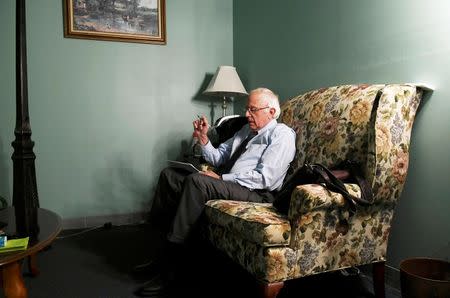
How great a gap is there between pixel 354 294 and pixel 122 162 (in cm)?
192

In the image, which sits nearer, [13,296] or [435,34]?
[13,296]

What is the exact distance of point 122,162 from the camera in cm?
282

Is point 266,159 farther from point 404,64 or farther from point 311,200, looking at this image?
point 404,64

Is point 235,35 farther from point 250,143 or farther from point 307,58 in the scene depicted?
point 250,143

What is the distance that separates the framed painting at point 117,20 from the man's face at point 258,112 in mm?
1252

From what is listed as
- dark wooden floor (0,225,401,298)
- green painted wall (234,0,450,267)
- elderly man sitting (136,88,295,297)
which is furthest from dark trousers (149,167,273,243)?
green painted wall (234,0,450,267)

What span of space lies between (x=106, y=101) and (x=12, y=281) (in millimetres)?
1885

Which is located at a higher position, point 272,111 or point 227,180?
point 272,111

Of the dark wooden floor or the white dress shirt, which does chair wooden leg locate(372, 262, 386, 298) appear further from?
the white dress shirt

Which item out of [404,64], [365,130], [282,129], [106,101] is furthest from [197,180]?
[106,101]

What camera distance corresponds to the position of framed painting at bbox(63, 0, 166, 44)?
2.60 metres

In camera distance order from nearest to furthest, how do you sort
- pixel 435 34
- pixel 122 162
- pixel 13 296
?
1. pixel 13 296
2. pixel 435 34
3. pixel 122 162

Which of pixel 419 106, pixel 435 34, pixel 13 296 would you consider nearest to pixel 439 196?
pixel 419 106

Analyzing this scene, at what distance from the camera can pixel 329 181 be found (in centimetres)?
133
